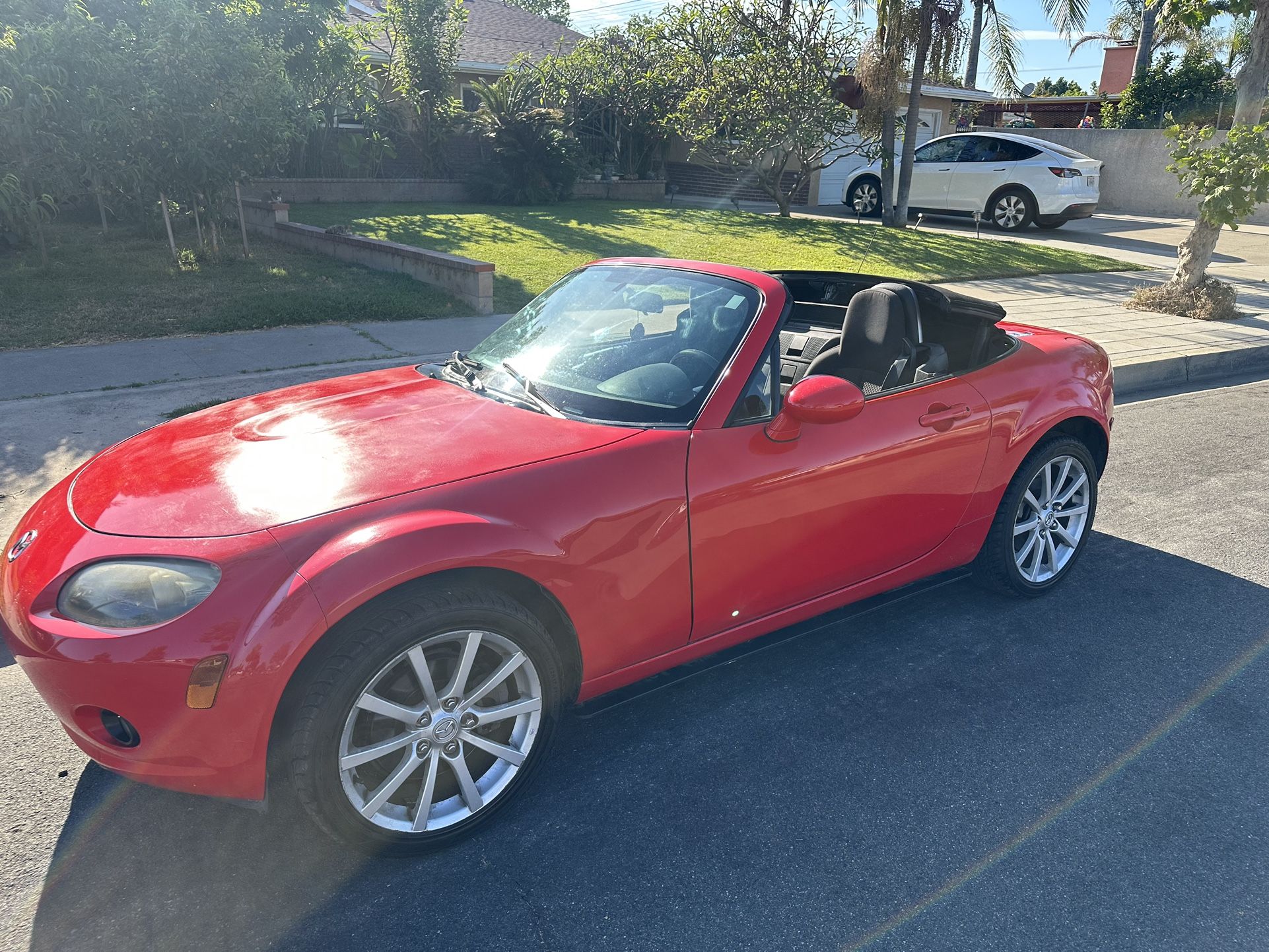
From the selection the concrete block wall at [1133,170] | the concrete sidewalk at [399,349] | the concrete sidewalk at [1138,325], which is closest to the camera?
the concrete sidewalk at [399,349]

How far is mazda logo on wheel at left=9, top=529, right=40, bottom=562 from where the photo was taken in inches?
105

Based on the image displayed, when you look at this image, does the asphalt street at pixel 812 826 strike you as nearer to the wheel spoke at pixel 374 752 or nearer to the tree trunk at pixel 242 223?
the wheel spoke at pixel 374 752

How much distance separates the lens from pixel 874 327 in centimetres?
381

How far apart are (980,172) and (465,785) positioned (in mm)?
18231

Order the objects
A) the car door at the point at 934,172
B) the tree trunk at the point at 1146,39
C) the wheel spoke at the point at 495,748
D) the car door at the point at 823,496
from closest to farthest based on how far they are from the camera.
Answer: the wheel spoke at the point at 495,748 < the car door at the point at 823,496 < the car door at the point at 934,172 < the tree trunk at the point at 1146,39

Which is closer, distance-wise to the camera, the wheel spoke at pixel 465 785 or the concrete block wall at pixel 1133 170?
the wheel spoke at pixel 465 785

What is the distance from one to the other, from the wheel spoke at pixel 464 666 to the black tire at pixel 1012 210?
1780cm

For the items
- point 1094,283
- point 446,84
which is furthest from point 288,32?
point 1094,283

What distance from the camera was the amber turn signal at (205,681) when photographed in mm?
2203

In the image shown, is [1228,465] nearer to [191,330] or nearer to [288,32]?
[191,330]

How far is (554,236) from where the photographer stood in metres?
15.0

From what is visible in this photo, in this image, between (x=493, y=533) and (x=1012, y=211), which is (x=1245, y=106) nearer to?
(x=1012, y=211)

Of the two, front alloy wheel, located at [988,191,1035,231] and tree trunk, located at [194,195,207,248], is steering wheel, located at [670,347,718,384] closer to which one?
tree trunk, located at [194,195,207,248]

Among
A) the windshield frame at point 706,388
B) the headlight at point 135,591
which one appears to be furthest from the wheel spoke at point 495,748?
the windshield frame at point 706,388
